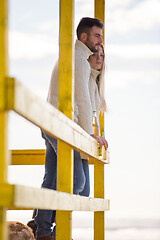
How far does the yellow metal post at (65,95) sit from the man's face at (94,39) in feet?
3.20

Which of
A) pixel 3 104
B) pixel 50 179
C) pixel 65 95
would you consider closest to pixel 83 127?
pixel 50 179

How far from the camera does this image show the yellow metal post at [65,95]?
291 cm

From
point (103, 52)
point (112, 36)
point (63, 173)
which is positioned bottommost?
point (63, 173)

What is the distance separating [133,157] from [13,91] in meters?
14.6

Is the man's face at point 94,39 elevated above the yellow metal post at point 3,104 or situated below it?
above

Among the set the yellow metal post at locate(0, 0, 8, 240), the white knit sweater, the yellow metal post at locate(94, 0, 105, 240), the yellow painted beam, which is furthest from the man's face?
the yellow metal post at locate(0, 0, 8, 240)

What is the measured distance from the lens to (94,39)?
13.1 ft

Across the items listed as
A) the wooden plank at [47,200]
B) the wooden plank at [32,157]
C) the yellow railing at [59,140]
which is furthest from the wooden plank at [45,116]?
the wooden plank at [32,157]

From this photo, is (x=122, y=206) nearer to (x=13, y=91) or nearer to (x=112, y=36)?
(x=112, y=36)

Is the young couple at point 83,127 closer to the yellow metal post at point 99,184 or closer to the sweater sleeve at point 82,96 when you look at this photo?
the sweater sleeve at point 82,96

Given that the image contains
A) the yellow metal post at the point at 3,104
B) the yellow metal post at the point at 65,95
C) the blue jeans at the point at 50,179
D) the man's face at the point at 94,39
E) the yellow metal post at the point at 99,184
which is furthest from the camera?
the yellow metal post at the point at 99,184

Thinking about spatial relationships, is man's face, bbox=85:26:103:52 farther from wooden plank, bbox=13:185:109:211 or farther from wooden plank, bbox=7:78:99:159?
wooden plank, bbox=13:185:109:211

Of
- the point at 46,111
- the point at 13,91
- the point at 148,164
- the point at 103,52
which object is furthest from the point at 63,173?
the point at 148,164

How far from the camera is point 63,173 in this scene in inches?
114
